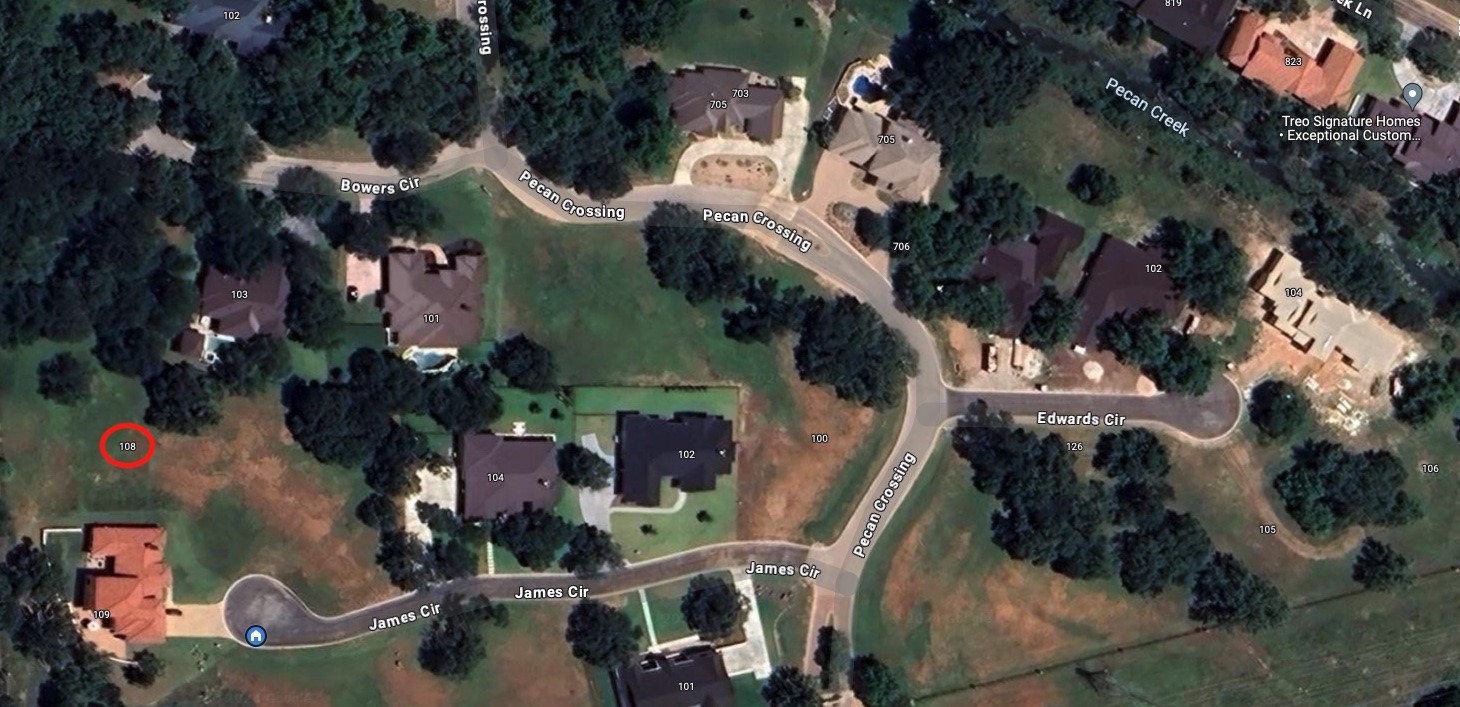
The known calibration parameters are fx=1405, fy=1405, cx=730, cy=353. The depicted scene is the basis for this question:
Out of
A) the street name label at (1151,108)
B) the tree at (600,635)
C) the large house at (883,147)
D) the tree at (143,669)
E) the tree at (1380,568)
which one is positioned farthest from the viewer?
the street name label at (1151,108)

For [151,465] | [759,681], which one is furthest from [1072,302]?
[151,465]

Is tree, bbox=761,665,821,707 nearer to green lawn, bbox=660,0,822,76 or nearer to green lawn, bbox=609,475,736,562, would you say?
green lawn, bbox=609,475,736,562

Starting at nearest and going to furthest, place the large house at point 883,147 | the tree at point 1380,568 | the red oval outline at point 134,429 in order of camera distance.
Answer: the red oval outline at point 134,429 → the large house at point 883,147 → the tree at point 1380,568

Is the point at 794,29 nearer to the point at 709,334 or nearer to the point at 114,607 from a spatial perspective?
the point at 709,334

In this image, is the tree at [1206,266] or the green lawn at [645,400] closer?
the tree at [1206,266]

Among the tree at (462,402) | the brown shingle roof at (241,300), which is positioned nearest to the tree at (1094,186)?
the tree at (462,402)

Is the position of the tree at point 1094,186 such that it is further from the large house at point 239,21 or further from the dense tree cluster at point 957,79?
the large house at point 239,21

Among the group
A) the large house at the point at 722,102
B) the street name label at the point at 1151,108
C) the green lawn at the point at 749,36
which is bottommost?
the large house at the point at 722,102

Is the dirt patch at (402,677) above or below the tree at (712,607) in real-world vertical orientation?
below
